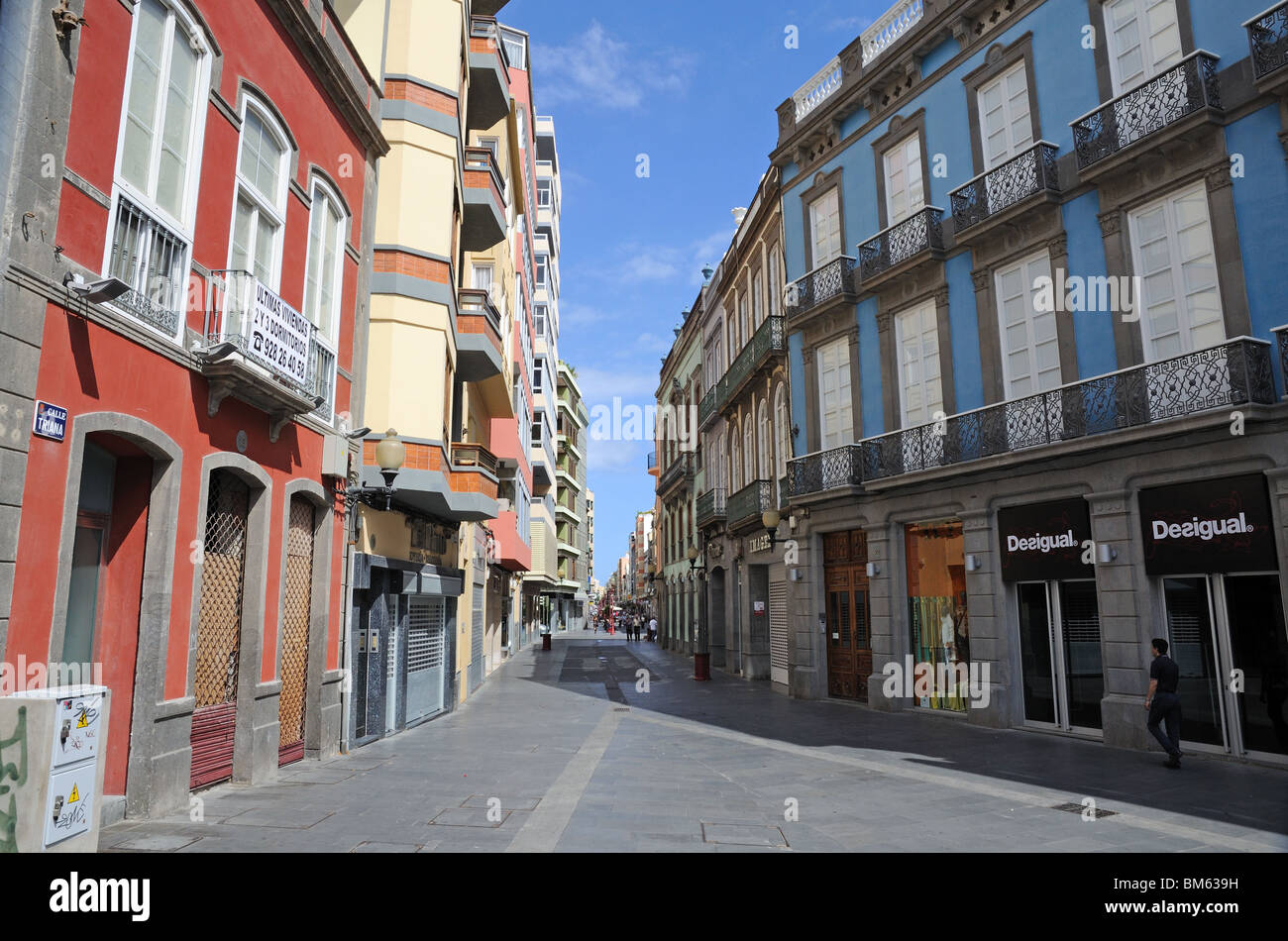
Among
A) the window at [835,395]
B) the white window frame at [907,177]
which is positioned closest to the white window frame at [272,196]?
the white window frame at [907,177]

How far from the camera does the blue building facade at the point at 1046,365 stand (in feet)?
37.7

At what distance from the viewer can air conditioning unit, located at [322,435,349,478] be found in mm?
11453

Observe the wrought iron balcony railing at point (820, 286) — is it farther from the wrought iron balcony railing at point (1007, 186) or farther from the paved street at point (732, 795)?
the paved street at point (732, 795)

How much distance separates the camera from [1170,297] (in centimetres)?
1251

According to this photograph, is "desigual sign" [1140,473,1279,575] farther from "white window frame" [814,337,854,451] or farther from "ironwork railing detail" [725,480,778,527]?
"ironwork railing detail" [725,480,778,527]

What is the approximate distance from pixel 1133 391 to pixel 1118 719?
5013 millimetres

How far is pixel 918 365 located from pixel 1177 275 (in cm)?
542

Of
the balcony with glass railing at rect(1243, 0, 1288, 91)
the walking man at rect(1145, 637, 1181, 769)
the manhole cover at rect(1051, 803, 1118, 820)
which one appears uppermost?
the balcony with glass railing at rect(1243, 0, 1288, 91)

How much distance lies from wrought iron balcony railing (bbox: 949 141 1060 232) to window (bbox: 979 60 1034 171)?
0.29m

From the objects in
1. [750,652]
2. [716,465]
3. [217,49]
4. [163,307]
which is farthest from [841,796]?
[716,465]

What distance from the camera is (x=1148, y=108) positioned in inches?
500

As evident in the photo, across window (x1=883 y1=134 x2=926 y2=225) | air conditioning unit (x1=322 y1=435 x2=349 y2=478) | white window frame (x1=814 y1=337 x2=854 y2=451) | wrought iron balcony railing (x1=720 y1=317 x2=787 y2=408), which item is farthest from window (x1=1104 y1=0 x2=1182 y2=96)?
air conditioning unit (x1=322 y1=435 x2=349 y2=478)

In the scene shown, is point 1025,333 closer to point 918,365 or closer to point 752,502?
point 918,365

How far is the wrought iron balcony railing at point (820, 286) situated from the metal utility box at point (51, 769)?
1673 cm
